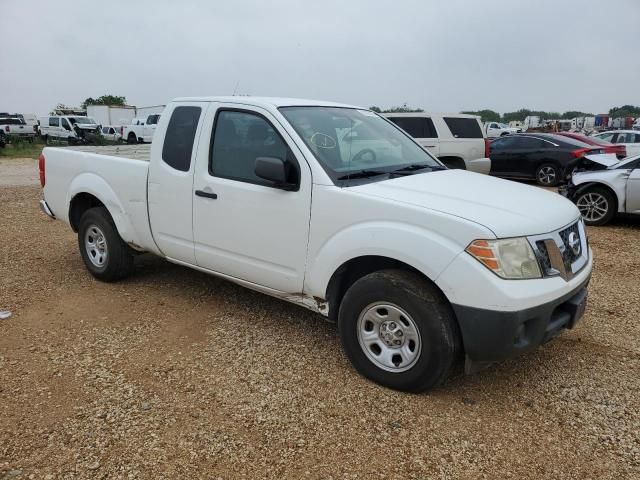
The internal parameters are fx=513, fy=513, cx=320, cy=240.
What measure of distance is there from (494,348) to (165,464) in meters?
1.87

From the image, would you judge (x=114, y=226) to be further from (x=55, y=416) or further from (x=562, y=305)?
(x=562, y=305)

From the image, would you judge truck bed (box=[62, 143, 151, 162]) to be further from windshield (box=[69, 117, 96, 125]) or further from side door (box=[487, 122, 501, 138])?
side door (box=[487, 122, 501, 138])

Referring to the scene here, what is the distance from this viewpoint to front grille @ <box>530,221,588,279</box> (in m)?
2.96

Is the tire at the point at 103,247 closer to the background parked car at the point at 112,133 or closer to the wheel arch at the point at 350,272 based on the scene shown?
the wheel arch at the point at 350,272

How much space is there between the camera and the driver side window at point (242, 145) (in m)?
3.76

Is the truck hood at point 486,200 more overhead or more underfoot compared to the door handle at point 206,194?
more overhead

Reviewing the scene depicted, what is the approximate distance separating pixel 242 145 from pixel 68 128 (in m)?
32.0

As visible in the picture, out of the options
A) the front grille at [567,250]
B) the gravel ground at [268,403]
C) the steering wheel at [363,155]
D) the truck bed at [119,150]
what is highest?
the steering wheel at [363,155]

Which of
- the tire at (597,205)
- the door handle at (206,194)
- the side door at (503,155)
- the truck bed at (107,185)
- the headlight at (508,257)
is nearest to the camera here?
the headlight at (508,257)

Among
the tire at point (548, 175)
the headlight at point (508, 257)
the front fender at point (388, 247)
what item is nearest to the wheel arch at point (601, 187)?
the tire at point (548, 175)

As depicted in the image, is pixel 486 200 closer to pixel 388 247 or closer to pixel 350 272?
pixel 388 247

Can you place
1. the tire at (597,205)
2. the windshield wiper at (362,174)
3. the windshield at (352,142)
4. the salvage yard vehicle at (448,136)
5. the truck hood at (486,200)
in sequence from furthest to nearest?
the salvage yard vehicle at (448,136) → the tire at (597,205) → the windshield at (352,142) → the windshield wiper at (362,174) → the truck hood at (486,200)

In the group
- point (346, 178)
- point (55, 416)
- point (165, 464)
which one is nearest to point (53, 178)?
point (55, 416)

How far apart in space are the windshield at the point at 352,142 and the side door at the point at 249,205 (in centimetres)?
18
